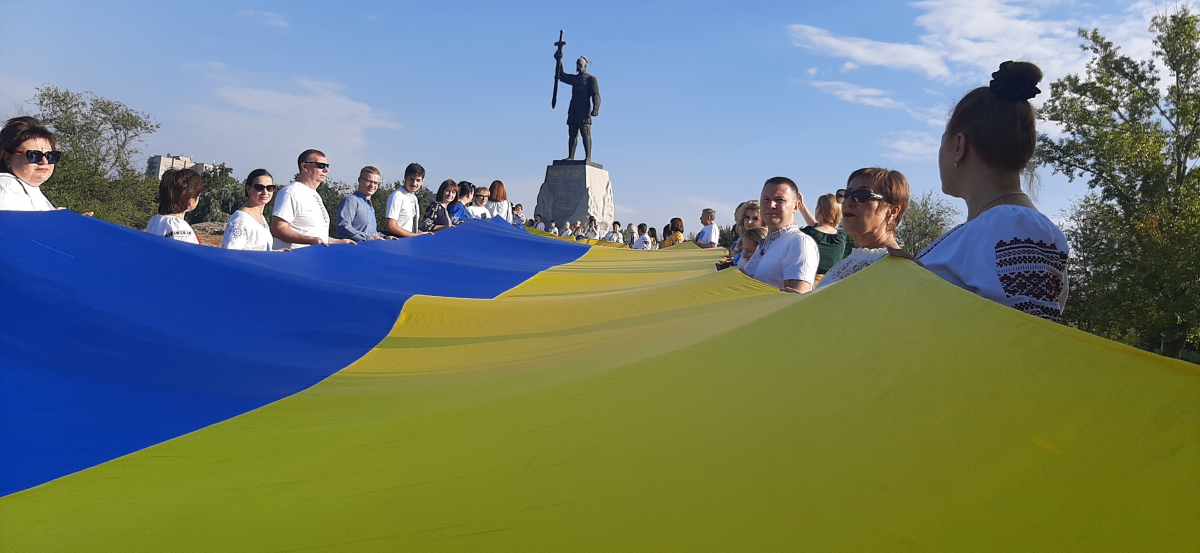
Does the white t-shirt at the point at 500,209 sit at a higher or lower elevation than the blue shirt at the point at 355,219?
higher

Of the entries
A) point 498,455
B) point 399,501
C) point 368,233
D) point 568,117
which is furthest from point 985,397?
point 568,117

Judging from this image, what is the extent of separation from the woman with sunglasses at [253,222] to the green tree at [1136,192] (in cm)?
1808

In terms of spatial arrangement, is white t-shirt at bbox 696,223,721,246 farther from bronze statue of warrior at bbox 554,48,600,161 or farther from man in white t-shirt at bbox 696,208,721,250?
bronze statue of warrior at bbox 554,48,600,161

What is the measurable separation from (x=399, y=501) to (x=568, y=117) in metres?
17.0

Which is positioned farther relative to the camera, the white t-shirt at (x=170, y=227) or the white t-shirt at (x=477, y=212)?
the white t-shirt at (x=477, y=212)

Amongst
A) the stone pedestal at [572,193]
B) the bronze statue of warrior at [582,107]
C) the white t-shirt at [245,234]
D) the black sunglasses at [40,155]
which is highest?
the bronze statue of warrior at [582,107]

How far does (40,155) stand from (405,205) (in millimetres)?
3101

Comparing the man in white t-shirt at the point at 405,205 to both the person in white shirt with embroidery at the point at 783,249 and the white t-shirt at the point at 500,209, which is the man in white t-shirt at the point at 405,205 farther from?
the person in white shirt with embroidery at the point at 783,249

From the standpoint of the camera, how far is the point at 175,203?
3.74 m

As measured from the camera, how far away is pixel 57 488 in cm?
147

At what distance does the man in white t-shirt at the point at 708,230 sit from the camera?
10117 millimetres

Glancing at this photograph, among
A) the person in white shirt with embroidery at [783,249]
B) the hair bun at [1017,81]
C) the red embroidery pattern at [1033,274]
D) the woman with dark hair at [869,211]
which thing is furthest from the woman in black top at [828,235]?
the red embroidery pattern at [1033,274]

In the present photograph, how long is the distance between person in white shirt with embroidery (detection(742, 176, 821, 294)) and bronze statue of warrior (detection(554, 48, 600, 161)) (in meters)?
14.2

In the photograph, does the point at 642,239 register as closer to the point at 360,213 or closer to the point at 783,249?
the point at 360,213
